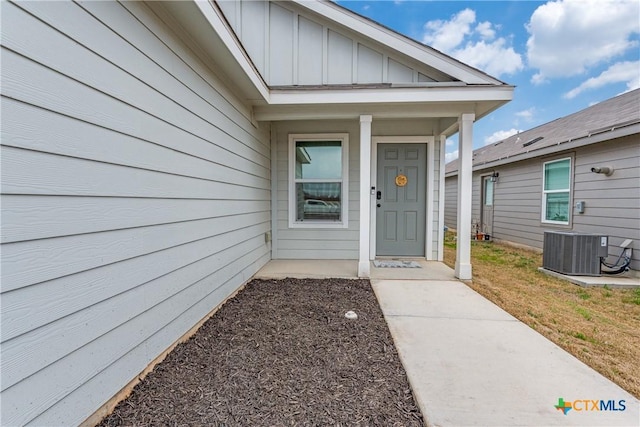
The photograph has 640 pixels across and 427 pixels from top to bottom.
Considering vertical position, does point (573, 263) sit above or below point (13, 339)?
below

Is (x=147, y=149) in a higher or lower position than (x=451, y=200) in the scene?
higher

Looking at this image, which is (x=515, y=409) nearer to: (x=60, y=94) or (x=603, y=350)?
(x=603, y=350)

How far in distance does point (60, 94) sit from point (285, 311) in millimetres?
2267

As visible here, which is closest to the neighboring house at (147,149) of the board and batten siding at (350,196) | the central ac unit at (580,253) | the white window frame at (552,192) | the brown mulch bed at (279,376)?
the brown mulch bed at (279,376)

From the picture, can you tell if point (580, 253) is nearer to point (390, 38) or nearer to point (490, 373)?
point (490, 373)

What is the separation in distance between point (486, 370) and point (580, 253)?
3.90 m

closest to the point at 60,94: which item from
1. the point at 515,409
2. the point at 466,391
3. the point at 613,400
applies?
the point at 466,391

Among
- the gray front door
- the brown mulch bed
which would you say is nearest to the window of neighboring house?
the gray front door

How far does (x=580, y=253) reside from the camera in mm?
4328

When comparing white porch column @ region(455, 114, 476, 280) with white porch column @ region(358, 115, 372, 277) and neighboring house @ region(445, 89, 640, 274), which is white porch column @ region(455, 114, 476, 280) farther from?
neighboring house @ region(445, 89, 640, 274)

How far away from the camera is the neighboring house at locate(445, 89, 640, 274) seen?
4391 mm

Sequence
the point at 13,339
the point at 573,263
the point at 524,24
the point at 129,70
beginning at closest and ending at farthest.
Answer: the point at 13,339 → the point at 129,70 → the point at 573,263 → the point at 524,24

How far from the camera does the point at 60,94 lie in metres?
1.19

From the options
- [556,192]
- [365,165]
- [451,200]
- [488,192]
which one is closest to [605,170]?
[556,192]
